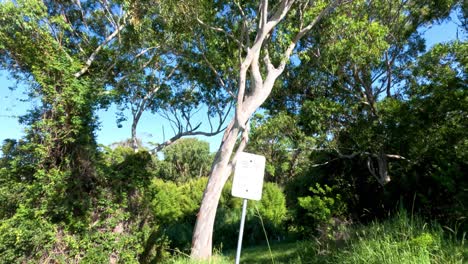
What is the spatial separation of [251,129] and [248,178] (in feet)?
18.0

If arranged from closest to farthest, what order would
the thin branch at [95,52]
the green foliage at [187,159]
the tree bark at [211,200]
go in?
the tree bark at [211,200], the thin branch at [95,52], the green foliage at [187,159]

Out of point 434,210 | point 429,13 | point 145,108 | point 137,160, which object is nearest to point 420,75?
point 429,13

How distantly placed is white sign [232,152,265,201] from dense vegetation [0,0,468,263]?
1.97 meters

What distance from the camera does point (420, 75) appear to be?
34.3ft

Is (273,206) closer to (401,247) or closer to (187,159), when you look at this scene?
(401,247)

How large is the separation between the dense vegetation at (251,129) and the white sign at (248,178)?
1.97m

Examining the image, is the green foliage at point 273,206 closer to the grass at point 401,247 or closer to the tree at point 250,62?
the tree at point 250,62

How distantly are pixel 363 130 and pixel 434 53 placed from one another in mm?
3046

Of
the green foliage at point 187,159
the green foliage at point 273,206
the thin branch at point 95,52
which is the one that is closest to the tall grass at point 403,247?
the thin branch at point 95,52

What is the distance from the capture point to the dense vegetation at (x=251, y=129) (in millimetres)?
6504

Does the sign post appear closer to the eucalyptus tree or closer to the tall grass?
the tall grass

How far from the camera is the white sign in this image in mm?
4504

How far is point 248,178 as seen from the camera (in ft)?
15.0

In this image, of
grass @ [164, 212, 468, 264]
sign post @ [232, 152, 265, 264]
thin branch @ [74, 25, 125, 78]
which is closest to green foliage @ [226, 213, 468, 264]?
grass @ [164, 212, 468, 264]
